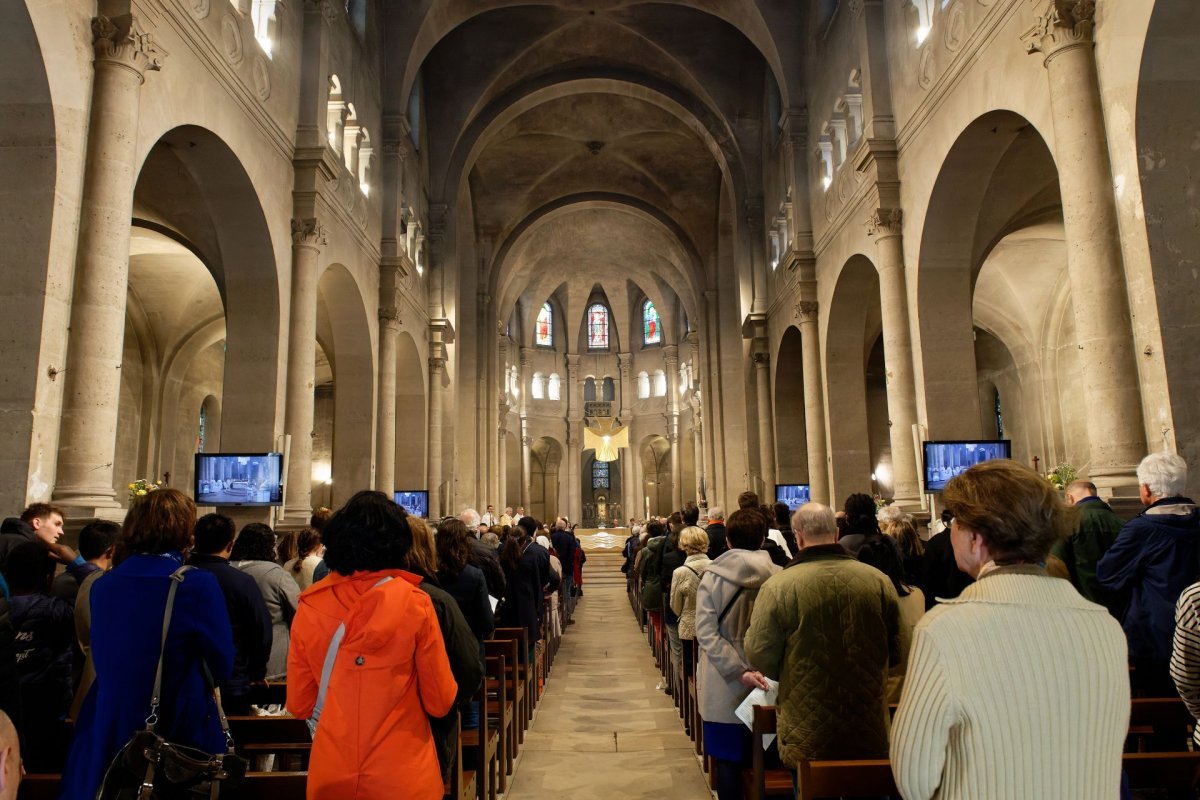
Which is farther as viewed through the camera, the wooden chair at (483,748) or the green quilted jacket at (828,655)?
the wooden chair at (483,748)

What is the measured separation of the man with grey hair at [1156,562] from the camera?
4016 mm

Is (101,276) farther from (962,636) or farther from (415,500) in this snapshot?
(415,500)

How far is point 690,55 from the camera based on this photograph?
22.1 meters

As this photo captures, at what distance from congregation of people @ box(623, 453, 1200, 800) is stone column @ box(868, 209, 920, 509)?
5.47m

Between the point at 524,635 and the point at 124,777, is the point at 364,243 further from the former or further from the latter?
the point at 124,777

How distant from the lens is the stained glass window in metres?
45.1

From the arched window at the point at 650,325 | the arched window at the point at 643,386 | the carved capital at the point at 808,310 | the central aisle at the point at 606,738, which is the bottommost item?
the central aisle at the point at 606,738

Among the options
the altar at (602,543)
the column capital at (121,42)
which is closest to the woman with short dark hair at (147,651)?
the column capital at (121,42)

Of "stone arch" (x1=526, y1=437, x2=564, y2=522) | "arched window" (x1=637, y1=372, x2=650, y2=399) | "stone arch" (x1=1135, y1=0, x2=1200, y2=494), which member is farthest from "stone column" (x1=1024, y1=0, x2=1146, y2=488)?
"stone arch" (x1=526, y1=437, x2=564, y2=522)

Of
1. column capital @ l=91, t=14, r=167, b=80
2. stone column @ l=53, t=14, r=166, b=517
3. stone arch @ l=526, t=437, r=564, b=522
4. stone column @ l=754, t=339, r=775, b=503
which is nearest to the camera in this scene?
stone column @ l=53, t=14, r=166, b=517

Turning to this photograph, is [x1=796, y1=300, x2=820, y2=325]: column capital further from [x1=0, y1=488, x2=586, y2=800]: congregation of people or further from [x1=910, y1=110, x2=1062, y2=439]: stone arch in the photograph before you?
[x1=0, y1=488, x2=586, y2=800]: congregation of people

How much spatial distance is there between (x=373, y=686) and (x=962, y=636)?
166 centimetres

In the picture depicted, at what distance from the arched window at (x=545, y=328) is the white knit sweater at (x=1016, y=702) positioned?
4135 centimetres

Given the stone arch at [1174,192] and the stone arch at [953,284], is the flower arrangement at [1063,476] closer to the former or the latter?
the stone arch at [1174,192]
